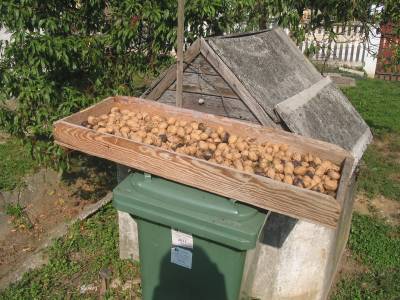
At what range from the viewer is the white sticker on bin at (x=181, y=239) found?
2.47 metres

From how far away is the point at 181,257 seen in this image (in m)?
2.59

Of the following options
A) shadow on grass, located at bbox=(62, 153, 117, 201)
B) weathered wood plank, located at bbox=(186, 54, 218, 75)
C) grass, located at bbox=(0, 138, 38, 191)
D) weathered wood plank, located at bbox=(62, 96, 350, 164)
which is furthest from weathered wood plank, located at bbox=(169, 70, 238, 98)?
grass, located at bbox=(0, 138, 38, 191)

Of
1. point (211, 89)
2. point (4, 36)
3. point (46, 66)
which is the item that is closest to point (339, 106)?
point (211, 89)

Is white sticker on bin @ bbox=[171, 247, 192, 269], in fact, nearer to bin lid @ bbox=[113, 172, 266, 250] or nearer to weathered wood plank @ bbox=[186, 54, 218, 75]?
bin lid @ bbox=[113, 172, 266, 250]

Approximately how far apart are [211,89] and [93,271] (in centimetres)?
211

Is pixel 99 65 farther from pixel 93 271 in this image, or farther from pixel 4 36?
pixel 4 36

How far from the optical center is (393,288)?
4004 mm

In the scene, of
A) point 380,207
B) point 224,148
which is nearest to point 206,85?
point 224,148

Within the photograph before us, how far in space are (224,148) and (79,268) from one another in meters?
2.27

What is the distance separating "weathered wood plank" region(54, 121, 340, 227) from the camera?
6.96 ft

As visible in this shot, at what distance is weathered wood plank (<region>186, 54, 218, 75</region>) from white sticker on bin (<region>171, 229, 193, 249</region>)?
1404 millimetres

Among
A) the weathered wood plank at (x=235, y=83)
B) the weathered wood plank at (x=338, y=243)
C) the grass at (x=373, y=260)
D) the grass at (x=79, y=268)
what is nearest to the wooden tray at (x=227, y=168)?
the weathered wood plank at (x=235, y=83)

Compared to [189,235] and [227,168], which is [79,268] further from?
[227,168]

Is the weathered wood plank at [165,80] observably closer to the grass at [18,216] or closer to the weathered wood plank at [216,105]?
the weathered wood plank at [216,105]
